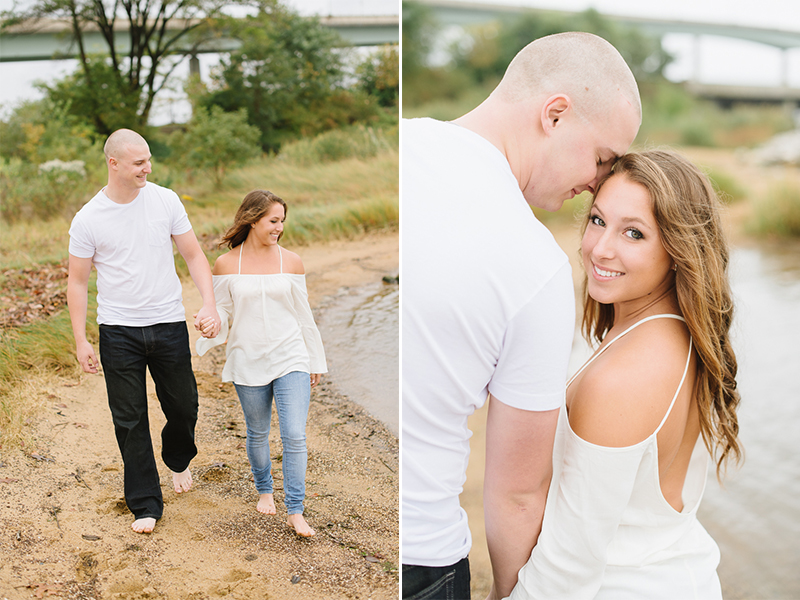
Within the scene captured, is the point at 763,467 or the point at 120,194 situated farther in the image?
the point at 763,467

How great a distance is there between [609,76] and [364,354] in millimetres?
1445

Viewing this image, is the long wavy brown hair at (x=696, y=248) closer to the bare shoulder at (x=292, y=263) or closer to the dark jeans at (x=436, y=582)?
the dark jeans at (x=436, y=582)

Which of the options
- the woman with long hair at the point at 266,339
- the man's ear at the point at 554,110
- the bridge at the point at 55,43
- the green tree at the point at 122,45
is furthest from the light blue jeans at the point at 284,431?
the bridge at the point at 55,43

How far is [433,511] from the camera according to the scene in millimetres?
1491

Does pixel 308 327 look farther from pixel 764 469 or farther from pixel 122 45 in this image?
pixel 764 469

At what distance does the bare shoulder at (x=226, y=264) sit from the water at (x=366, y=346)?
0.50 metres

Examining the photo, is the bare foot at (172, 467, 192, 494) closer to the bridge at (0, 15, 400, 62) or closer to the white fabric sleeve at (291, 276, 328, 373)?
the white fabric sleeve at (291, 276, 328, 373)

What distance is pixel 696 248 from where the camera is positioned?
1.63 m

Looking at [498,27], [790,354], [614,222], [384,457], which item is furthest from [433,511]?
[498,27]

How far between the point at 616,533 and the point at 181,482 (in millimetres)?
1495

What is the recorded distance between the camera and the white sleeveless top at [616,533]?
1.57m

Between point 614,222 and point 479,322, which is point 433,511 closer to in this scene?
point 479,322

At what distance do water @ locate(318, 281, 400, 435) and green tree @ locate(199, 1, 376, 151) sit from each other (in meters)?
0.77

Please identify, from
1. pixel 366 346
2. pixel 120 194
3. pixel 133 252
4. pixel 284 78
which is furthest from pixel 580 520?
pixel 284 78
